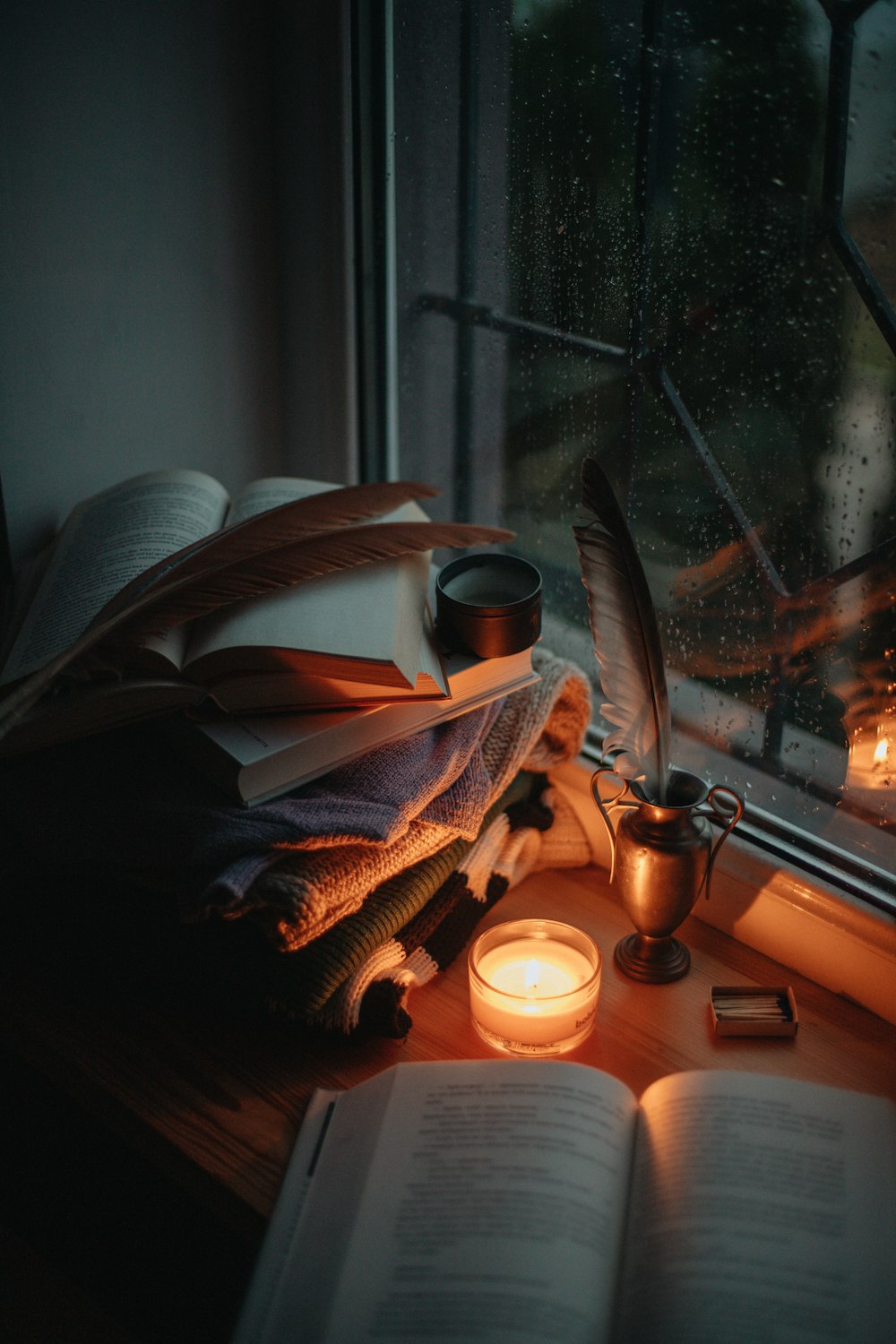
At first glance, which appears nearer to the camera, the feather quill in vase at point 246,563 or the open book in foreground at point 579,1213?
the open book in foreground at point 579,1213

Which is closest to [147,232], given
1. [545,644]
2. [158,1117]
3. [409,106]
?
[409,106]

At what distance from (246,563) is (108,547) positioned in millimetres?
197

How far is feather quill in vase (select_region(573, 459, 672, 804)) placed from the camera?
77cm

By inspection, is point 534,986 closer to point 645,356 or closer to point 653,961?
point 653,961

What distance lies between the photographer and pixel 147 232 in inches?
43.0

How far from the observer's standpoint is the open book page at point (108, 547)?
0.86 metres

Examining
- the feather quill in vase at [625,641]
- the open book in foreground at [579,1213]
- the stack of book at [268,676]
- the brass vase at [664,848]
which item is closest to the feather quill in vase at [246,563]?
the stack of book at [268,676]

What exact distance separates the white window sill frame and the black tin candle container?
10.8 inches

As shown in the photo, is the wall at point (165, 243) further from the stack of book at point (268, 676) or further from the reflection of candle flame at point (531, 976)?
the reflection of candle flame at point (531, 976)

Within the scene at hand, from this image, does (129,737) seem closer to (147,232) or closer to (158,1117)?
(158,1117)

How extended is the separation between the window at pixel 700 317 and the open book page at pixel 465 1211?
13.7 inches

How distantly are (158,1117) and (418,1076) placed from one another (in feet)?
0.62

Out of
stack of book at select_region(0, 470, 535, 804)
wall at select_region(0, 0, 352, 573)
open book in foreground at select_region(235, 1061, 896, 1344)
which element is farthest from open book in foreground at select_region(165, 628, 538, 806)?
wall at select_region(0, 0, 352, 573)

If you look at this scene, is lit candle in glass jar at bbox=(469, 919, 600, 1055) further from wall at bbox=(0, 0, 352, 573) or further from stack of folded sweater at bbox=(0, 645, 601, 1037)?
wall at bbox=(0, 0, 352, 573)
